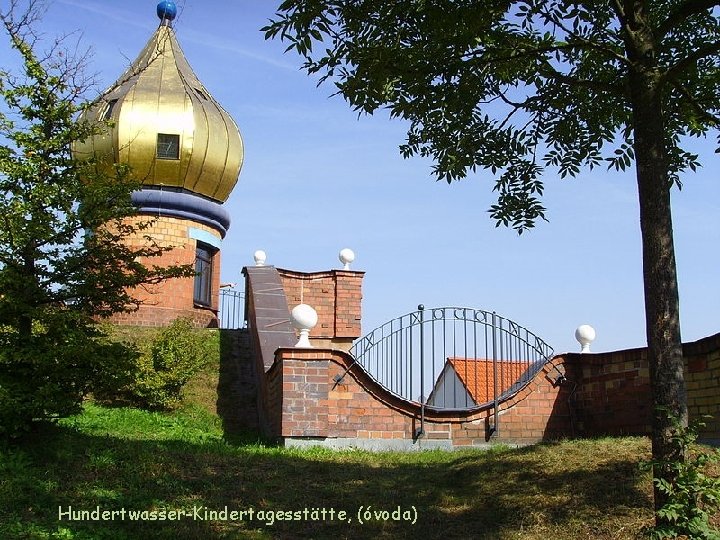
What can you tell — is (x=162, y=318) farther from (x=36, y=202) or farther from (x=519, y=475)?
(x=519, y=475)

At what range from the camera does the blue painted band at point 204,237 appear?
17.7m

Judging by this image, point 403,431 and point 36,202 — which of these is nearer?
point 36,202

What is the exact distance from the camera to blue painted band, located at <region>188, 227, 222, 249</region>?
17.7 metres

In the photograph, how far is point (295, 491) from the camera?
25.0 ft

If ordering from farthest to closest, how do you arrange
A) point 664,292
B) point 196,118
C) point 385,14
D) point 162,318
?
point 196,118 → point 162,318 → point 385,14 → point 664,292

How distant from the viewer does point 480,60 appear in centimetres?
675

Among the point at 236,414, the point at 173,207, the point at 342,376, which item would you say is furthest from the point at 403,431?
the point at 173,207

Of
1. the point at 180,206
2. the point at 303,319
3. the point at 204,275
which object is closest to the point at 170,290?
the point at 204,275

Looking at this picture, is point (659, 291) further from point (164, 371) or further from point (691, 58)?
point (164, 371)

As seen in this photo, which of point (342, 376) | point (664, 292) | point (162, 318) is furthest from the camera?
point (162, 318)

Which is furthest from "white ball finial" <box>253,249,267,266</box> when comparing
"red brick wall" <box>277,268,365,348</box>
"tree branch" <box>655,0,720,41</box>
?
"tree branch" <box>655,0,720,41</box>

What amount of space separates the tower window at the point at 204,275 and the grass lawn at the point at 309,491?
915 centimetres

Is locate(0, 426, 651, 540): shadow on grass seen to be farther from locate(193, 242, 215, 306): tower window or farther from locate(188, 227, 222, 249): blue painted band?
locate(193, 242, 215, 306): tower window

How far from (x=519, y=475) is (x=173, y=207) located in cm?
1169
